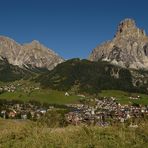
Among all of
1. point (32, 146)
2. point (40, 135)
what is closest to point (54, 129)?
point (40, 135)

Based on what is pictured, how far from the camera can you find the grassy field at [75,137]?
42.6ft

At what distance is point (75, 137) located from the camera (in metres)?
13.9

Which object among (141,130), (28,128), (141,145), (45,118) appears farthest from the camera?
(45,118)

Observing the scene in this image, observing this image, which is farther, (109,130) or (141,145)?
(109,130)

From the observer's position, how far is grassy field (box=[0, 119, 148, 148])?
1300 cm

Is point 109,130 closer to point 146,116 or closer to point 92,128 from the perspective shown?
point 92,128

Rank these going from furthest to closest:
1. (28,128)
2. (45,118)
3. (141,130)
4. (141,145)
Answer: (45,118) → (28,128) → (141,130) → (141,145)

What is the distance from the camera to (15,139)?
14.4 m

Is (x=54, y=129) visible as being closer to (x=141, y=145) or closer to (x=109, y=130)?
(x=109, y=130)

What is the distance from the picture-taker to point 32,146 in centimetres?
1322

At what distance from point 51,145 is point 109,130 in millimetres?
2433

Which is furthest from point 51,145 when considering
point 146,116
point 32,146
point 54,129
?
point 146,116

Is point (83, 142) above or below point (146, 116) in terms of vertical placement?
below

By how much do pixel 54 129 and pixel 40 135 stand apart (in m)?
1.01
